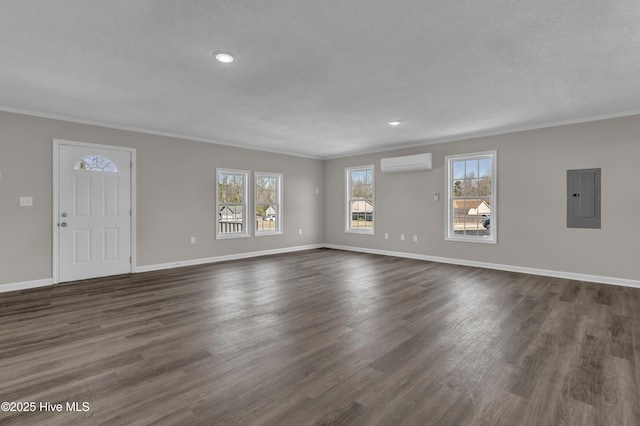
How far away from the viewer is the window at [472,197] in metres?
6.08

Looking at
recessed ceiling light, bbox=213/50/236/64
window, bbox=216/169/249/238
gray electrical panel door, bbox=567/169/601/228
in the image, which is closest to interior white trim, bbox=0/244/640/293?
window, bbox=216/169/249/238

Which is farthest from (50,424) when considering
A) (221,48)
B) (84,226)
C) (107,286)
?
(84,226)

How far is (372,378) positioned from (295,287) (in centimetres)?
254

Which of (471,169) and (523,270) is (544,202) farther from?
(471,169)

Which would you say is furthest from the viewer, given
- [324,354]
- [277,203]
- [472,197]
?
[277,203]

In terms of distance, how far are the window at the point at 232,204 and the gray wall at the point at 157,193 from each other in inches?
7.3

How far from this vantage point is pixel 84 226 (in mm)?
5188

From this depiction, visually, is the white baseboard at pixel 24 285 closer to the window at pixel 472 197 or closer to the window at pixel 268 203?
the window at pixel 268 203

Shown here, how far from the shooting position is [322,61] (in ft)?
10.1

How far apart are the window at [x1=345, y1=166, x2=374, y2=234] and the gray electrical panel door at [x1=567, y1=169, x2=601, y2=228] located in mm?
3942

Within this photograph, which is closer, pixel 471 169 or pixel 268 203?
pixel 471 169

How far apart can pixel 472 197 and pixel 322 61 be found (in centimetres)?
459

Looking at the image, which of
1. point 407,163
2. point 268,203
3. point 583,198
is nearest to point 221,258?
point 268,203

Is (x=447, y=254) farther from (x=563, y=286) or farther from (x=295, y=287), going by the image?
(x=295, y=287)
